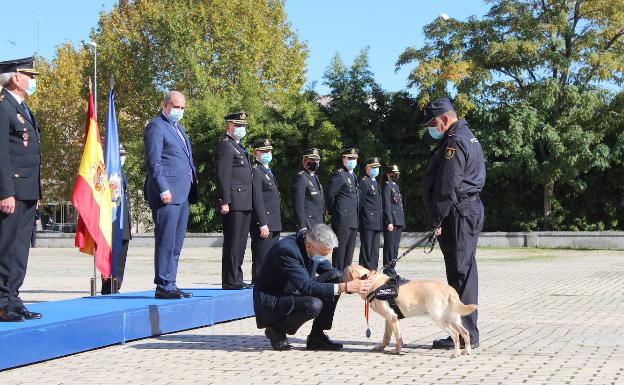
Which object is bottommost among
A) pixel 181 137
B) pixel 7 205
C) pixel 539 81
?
→ pixel 7 205

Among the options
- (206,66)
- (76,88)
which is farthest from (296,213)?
(76,88)

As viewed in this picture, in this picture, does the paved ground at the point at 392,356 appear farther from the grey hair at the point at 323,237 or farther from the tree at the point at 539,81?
the tree at the point at 539,81

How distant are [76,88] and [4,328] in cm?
4383

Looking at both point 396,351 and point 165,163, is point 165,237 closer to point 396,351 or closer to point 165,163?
point 165,163

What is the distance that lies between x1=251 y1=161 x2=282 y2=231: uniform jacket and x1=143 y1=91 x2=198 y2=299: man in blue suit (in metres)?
1.51

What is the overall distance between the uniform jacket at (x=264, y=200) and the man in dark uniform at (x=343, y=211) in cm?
251

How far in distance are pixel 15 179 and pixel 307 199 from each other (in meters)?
6.33

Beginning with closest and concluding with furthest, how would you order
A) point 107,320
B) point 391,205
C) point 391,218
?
point 107,320, point 391,218, point 391,205

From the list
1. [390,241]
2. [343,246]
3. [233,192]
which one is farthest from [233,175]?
[390,241]

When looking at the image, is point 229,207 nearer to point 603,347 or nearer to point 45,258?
point 603,347

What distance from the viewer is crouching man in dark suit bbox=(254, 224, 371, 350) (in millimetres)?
8203

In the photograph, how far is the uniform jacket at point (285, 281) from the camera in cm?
836

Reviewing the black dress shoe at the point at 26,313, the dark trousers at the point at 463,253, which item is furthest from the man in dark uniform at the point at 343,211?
the black dress shoe at the point at 26,313

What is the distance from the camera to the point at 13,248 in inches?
313
